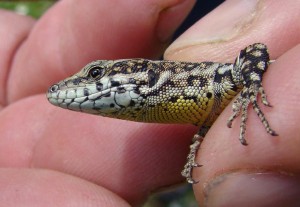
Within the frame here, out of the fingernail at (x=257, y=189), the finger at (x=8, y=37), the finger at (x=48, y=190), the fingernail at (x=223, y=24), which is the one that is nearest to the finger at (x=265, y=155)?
the fingernail at (x=257, y=189)

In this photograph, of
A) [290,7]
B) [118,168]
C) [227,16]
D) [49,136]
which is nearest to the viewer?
[290,7]

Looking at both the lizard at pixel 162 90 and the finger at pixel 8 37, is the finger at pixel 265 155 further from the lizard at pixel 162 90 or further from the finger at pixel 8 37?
the finger at pixel 8 37

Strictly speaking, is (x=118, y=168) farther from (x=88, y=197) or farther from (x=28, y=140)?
(x=28, y=140)

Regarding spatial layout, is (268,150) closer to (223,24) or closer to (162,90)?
(162,90)

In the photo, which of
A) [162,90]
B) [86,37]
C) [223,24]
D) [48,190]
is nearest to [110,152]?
[48,190]

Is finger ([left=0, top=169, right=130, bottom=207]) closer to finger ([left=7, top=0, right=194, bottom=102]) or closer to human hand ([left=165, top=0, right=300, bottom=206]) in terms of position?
human hand ([left=165, top=0, right=300, bottom=206])

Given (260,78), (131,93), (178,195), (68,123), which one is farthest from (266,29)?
(178,195)
